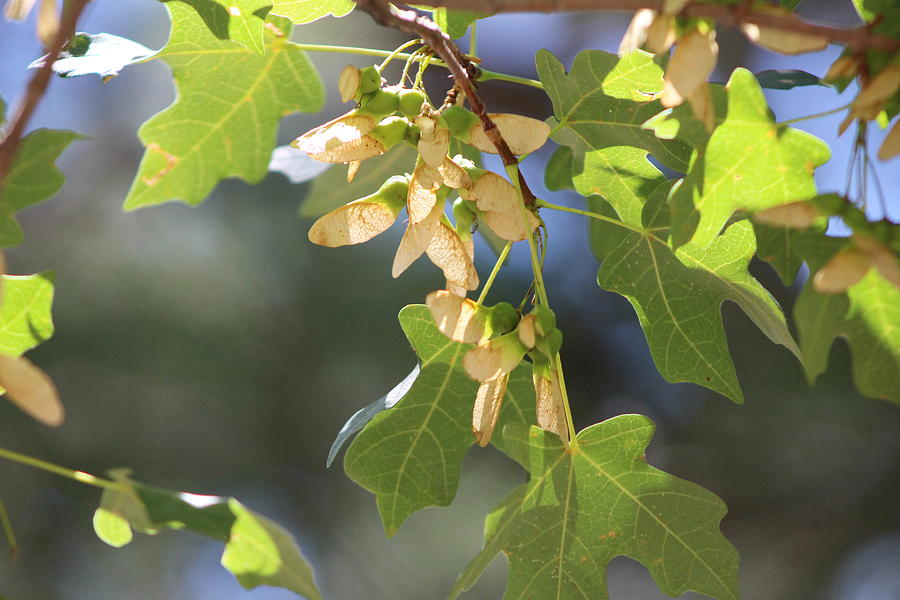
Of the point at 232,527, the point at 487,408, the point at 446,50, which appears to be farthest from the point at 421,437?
the point at 446,50

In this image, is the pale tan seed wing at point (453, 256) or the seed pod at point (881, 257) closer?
the seed pod at point (881, 257)

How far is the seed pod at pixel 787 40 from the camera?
1.49ft

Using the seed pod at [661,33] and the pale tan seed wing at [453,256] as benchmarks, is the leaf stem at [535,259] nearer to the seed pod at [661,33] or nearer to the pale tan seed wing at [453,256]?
the pale tan seed wing at [453,256]

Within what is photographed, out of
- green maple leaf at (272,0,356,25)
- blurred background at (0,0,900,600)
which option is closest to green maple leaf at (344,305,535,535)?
green maple leaf at (272,0,356,25)

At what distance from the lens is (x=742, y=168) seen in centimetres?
54

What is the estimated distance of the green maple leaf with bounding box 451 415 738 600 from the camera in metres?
0.73

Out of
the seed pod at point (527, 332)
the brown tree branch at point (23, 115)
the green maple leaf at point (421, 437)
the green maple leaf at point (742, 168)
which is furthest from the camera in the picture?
the green maple leaf at point (421, 437)

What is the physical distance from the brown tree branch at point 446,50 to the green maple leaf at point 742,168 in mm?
175

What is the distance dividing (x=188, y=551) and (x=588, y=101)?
2245 mm

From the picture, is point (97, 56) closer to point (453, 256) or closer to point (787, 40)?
point (453, 256)

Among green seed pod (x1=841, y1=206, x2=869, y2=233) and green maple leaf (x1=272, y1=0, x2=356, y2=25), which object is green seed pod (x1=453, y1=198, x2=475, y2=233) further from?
green seed pod (x1=841, y1=206, x2=869, y2=233)

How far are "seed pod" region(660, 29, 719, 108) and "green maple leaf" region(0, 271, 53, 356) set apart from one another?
1.52 feet

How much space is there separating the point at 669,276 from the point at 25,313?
0.54 m

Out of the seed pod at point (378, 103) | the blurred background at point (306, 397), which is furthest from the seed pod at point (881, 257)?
the blurred background at point (306, 397)
